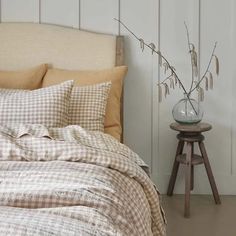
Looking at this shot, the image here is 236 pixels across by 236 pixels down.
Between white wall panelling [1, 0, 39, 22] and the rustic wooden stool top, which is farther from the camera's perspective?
white wall panelling [1, 0, 39, 22]

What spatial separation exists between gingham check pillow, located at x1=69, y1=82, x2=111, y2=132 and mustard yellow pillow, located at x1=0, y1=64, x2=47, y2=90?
333 millimetres

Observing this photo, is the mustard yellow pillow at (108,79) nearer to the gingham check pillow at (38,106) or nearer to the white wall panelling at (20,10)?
the gingham check pillow at (38,106)

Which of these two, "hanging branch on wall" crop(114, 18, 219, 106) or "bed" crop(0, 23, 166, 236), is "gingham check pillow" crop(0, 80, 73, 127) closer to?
"bed" crop(0, 23, 166, 236)

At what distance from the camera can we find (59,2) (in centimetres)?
334

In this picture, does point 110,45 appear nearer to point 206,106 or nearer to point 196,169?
point 206,106

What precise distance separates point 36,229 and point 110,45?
2.04 metres

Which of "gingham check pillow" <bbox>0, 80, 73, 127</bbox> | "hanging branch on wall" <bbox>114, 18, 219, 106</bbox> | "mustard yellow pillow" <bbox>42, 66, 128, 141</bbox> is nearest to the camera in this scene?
"gingham check pillow" <bbox>0, 80, 73, 127</bbox>

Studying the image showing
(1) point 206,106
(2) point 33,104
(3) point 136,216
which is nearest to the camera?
(3) point 136,216

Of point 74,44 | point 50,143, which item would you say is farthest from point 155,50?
point 50,143

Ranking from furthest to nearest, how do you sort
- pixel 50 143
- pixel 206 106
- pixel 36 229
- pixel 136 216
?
pixel 206 106 < pixel 50 143 < pixel 136 216 < pixel 36 229

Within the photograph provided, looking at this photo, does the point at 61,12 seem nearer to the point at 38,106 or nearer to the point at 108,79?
the point at 108,79

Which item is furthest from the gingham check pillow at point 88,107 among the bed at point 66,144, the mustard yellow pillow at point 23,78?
the mustard yellow pillow at point 23,78

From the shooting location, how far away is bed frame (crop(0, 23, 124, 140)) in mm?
3240

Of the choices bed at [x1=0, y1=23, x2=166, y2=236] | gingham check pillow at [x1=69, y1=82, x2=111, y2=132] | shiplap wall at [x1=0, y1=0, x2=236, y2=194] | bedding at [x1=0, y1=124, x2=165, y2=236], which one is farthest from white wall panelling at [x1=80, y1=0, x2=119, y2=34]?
bedding at [x1=0, y1=124, x2=165, y2=236]
